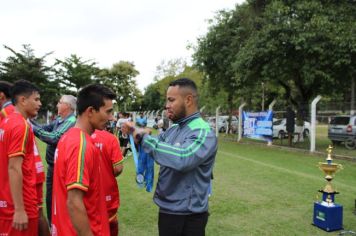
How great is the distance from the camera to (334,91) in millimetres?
18938

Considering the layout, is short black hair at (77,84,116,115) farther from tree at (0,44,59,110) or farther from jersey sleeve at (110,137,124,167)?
tree at (0,44,59,110)

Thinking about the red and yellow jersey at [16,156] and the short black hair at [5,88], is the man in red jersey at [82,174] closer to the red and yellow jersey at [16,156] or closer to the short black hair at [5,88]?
the red and yellow jersey at [16,156]

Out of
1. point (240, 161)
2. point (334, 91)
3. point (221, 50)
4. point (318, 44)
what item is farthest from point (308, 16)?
point (240, 161)

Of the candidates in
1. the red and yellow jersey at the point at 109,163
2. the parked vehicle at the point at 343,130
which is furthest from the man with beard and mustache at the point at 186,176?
the parked vehicle at the point at 343,130

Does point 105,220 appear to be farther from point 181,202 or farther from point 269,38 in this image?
point 269,38

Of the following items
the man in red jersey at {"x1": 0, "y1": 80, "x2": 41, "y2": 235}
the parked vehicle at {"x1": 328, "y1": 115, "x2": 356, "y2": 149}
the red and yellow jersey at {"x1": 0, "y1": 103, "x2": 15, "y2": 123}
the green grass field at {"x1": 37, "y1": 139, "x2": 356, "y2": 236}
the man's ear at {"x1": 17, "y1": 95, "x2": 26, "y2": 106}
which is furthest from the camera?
the parked vehicle at {"x1": 328, "y1": 115, "x2": 356, "y2": 149}

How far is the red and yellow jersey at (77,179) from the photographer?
91.6 inches

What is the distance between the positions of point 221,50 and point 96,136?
18.4 m

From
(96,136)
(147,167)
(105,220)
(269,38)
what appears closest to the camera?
(105,220)

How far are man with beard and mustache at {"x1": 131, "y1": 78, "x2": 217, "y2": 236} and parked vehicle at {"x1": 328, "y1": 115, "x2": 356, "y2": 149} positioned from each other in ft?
53.3

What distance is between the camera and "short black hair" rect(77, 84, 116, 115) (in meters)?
2.57

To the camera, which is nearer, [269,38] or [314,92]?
[269,38]

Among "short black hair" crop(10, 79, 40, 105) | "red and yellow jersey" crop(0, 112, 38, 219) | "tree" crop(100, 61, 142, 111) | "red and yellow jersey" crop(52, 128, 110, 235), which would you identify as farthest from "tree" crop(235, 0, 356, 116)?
"tree" crop(100, 61, 142, 111)

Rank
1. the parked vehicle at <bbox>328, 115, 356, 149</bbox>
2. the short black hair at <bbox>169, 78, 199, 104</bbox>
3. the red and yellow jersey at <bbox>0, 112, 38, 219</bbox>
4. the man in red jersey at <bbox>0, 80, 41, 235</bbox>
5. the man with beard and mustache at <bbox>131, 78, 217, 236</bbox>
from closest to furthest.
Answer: the man with beard and mustache at <bbox>131, 78, 217, 236</bbox>
the short black hair at <bbox>169, 78, 199, 104</bbox>
the man in red jersey at <bbox>0, 80, 41, 235</bbox>
the red and yellow jersey at <bbox>0, 112, 38, 219</bbox>
the parked vehicle at <bbox>328, 115, 356, 149</bbox>
